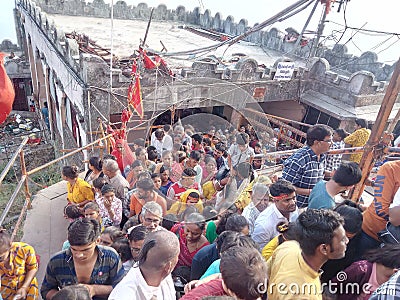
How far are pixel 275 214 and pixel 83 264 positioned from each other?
1.84 m

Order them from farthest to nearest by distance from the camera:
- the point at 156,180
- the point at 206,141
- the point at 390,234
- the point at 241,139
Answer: the point at 206,141, the point at 241,139, the point at 156,180, the point at 390,234

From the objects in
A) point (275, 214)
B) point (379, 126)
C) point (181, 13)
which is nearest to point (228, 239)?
point (275, 214)

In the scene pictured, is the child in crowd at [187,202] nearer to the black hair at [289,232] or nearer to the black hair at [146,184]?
the black hair at [146,184]

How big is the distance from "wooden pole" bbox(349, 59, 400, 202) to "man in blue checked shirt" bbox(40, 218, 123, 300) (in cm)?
294

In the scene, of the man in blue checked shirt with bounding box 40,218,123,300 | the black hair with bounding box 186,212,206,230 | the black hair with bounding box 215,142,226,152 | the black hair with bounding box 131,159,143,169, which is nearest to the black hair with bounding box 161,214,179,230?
the black hair with bounding box 186,212,206,230

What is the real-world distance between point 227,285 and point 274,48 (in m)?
15.8

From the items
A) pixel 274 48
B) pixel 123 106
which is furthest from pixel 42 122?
pixel 274 48

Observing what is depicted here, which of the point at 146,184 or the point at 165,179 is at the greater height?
the point at 146,184

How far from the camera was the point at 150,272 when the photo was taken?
2090 mm

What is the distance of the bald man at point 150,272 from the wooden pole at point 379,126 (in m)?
2.58

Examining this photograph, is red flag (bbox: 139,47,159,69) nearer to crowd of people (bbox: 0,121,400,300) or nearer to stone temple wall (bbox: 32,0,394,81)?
crowd of people (bbox: 0,121,400,300)

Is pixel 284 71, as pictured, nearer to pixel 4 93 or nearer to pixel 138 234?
pixel 4 93

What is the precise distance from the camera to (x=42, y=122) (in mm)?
16703

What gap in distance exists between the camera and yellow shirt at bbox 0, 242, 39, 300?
2.68 meters
